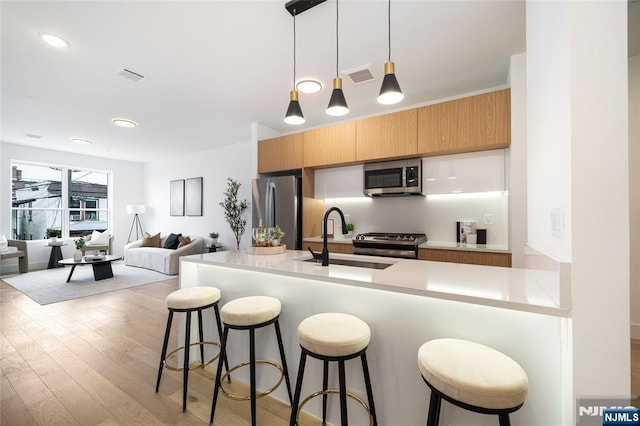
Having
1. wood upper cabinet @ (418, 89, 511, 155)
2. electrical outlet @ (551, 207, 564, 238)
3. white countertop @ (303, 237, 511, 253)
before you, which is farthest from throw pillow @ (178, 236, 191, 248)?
electrical outlet @ (551, 207, 564, 238)

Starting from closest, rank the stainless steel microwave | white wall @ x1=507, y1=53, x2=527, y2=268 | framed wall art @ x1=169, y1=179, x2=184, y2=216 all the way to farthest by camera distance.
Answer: white wall @ x1=507, y1=53, x2=527, y2=268
the stainless steel microwave
framed wall art @ x1=169, y1=179, x2=184, y2=216

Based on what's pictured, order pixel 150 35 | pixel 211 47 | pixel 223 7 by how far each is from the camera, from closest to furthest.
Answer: pixel 223 7, pixel 150 35, pixel 211 47

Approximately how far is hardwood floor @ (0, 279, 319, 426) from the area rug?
0.66 metres

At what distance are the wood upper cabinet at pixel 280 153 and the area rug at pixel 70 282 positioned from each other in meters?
3.15

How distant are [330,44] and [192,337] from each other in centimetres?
282

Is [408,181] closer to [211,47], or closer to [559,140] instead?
[559,140]

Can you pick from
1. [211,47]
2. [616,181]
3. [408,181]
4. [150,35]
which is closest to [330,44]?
[211,47]

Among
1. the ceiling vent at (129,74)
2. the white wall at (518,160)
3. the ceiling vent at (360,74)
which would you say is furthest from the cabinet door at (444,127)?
the ceiling vent at (129,74)

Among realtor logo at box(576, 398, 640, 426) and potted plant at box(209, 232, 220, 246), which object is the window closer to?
potted plant at box(209, 232, 220, 246)

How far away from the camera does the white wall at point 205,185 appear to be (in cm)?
567

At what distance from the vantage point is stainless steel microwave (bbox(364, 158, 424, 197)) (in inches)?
130

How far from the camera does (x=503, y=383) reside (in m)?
0.89

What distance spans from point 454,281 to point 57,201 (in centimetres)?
872

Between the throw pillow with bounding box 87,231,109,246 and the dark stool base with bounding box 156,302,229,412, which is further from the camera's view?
the throw pillow with bounding box 87,231,109,246
